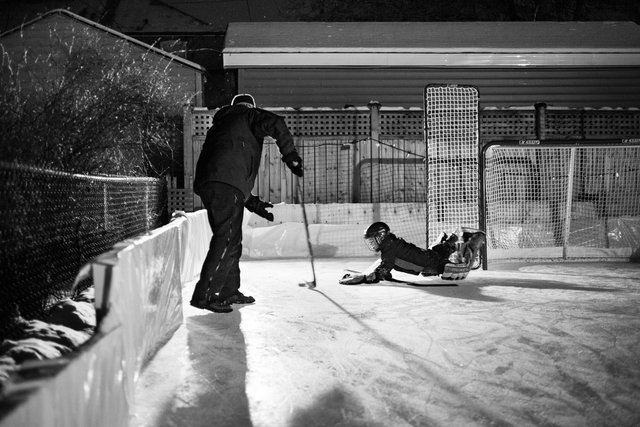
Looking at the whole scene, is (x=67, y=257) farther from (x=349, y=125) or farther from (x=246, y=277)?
(x=349, y=125)

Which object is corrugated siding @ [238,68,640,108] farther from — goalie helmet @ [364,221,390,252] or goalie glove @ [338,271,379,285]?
goalie helmet @ [364,221,390,252]

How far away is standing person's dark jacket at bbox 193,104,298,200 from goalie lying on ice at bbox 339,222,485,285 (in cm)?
179

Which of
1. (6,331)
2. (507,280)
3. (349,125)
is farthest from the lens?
(349,125)

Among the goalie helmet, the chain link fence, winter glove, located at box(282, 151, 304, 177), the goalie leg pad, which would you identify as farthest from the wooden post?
winter glove, located at box(282, 151, 304, 177)

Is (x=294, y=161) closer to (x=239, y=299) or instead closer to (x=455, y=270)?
(x=239, y=299)

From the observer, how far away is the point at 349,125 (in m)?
12.0

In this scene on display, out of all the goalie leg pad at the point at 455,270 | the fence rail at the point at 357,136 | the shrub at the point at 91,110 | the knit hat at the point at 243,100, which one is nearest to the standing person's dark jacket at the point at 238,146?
the knit hat at the point at 243,100

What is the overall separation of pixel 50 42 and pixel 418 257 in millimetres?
14715

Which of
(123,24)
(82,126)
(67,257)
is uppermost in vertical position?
(123,24)

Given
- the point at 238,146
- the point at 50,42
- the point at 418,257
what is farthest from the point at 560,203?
the point at 50,42

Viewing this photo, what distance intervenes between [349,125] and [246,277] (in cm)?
552

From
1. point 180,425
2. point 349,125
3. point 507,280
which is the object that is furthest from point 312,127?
point 180,425

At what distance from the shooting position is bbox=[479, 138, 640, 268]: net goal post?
933 centimetres

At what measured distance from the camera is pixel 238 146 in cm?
494
